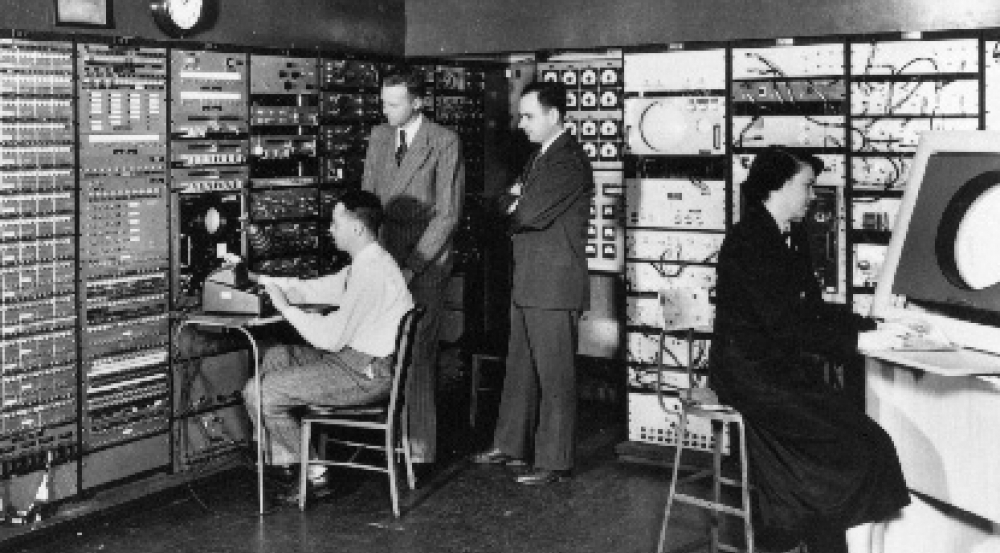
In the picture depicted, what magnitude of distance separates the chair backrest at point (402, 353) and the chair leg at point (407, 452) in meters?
0.21

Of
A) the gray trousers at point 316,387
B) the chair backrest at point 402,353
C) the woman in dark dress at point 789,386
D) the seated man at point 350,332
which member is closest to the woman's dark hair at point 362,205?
the seated man at point 350,332

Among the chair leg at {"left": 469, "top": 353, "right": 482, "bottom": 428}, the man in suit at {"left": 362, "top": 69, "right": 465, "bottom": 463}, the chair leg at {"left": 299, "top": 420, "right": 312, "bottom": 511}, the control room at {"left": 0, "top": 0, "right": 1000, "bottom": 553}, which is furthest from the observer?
the chair leg at {"left": 469, "top": 353, "right": 482, "bottom": 428}

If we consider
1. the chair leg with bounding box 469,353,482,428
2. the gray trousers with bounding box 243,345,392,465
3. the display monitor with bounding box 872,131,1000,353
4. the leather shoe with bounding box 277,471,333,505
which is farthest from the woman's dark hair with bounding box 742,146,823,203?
the chair leg with bounding box 469,353,482,428

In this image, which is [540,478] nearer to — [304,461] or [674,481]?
[304,461]

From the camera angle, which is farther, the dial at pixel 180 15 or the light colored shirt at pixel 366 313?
the dial at pixel 180 15

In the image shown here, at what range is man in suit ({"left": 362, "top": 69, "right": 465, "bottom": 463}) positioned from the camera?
575 centimetres

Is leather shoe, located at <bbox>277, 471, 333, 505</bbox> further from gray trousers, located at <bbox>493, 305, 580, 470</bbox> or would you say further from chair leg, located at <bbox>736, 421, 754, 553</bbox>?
chair leg, located at <bbox>736, 421, 754, 553</bbox>

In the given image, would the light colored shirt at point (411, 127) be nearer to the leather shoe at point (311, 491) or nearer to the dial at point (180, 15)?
the dial at point (180, 15)

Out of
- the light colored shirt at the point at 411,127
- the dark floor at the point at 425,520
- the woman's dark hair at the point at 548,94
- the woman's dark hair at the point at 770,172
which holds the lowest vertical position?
the dark floor at the point at 425,520

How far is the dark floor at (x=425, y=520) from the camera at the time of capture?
4805mm

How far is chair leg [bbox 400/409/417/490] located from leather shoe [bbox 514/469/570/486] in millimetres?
502

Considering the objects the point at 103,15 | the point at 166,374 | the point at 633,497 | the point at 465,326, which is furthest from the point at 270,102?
the point at 633,497

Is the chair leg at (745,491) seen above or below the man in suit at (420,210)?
below

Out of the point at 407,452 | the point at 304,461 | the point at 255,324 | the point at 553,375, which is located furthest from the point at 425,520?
the point at 255,324
